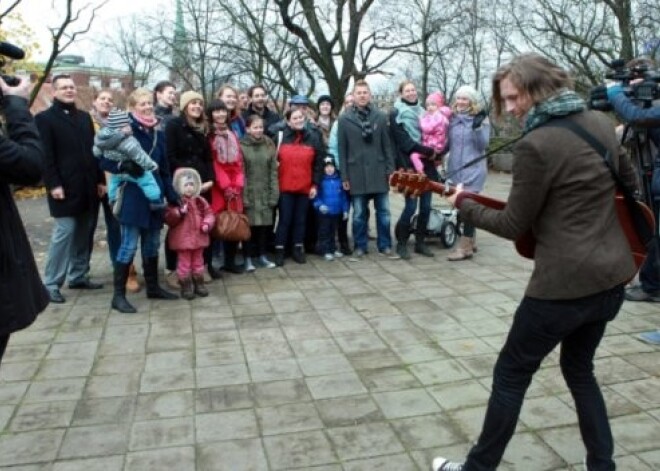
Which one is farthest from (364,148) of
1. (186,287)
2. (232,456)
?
(232,456)

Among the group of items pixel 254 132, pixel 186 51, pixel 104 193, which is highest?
pixel 186 51

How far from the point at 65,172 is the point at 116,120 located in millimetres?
920

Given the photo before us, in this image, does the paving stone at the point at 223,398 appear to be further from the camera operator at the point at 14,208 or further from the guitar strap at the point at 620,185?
the guitar strap at the point at 620,185

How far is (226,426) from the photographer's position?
3.57 meters

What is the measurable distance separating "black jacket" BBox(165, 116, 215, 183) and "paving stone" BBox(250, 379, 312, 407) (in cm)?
280

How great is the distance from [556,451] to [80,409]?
8.64 feet

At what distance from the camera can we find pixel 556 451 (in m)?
3.23

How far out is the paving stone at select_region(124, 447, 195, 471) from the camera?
3160mm

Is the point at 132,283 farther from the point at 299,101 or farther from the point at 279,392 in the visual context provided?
the point at 279,392

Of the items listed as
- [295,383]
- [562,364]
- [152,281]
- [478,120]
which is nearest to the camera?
[562,364]

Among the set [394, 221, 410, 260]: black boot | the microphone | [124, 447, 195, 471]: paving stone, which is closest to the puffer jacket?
[394, 221, 410, 260]: black boot

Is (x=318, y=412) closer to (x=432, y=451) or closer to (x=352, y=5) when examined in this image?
(x=432, y=451)

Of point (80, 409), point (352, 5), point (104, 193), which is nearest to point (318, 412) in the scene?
point (80, 409)

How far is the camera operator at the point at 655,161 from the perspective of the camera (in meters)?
4.32
